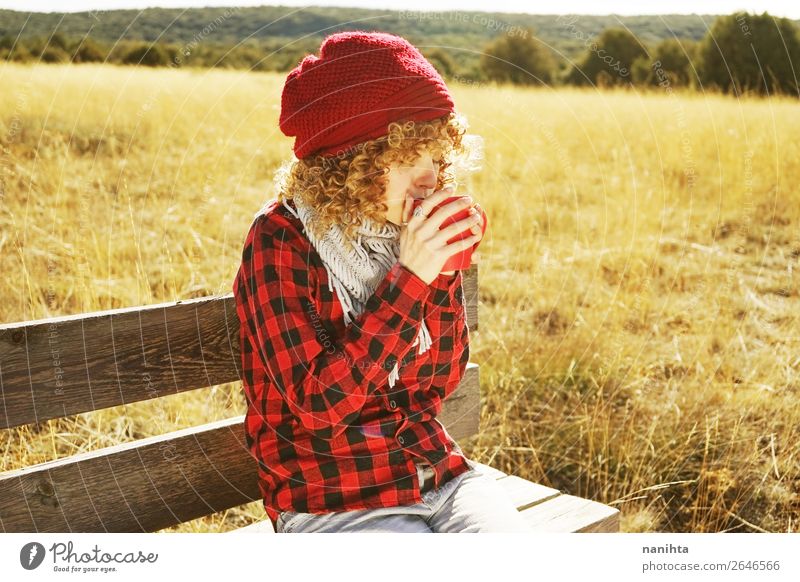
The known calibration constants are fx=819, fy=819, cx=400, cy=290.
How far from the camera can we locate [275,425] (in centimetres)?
170

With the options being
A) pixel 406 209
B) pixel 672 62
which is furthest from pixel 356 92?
pixel 672 62

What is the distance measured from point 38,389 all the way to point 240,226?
2.41m

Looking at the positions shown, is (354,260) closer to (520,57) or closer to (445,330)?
(445,330)

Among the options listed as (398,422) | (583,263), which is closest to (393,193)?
(398,422)

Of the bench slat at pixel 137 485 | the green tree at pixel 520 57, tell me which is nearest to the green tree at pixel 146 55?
the green tree at pixel 520 57

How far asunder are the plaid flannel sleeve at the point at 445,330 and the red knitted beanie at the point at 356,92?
39cm

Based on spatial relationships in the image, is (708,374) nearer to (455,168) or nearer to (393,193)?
(455,168)

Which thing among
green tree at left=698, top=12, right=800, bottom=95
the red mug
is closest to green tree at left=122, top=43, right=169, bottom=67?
the red mug

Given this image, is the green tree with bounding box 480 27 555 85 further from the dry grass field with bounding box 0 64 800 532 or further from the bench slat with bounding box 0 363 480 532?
the bench slat with bounding box 0 363 480 532

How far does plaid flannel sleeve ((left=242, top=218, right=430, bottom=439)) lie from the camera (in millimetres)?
1587

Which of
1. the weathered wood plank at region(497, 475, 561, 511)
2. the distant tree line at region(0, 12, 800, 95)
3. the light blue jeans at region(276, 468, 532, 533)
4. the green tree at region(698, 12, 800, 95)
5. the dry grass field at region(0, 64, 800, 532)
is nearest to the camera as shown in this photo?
the light blue jeans at region(276, 468, 532, 533)

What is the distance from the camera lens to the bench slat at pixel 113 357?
162cm

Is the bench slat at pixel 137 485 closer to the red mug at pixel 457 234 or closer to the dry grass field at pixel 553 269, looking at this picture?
the dry grass field at pixel 553 269

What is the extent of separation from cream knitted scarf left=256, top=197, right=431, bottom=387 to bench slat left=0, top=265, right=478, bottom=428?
0.35 metres
